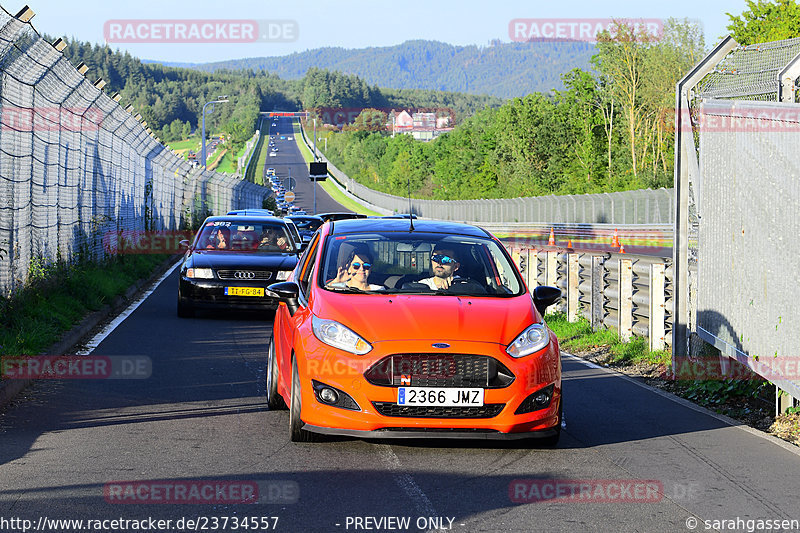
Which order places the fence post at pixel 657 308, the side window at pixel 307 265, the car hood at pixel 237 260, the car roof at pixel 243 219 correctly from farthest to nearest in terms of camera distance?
the car roof at pixel 243 219
the car hood at pixel 237 260
the fence post at pixel 657 308
the side window at pixel 307 265

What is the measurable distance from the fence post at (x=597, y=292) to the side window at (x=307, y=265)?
6.44 meters

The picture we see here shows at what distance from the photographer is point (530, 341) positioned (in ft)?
24.6

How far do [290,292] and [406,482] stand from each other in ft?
7.95

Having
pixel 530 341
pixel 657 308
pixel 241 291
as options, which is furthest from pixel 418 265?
pixel 241 291

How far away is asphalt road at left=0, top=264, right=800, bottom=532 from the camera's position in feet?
18.6

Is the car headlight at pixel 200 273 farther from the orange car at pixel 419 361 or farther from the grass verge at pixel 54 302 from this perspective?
the orange car at pixel 419 361

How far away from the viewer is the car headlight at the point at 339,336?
23.7 ft

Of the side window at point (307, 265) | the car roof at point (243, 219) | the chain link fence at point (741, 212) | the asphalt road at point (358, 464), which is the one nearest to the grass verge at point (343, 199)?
the car roof at point (243, 219)

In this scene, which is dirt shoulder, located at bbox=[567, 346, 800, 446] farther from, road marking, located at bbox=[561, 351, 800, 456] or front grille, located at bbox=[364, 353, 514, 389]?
front grille, located at bbox=[364, 353, 514, 389]

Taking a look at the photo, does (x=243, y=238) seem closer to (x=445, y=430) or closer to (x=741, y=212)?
(x=741, y=212)

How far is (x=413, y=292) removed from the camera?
809 cm

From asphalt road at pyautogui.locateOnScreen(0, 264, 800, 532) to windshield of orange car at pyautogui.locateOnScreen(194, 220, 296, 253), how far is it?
789 cm

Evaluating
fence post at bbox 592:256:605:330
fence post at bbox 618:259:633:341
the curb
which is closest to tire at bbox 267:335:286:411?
the curb

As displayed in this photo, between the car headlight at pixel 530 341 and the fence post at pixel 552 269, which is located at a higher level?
the fence post at pixel 552 269
